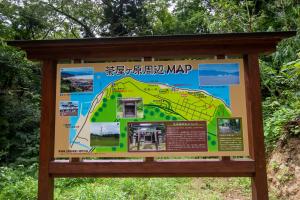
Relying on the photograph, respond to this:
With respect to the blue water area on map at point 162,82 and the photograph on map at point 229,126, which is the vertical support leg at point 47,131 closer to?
the blue water area on map at point 162,82

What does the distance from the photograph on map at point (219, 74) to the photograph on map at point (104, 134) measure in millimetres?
1121

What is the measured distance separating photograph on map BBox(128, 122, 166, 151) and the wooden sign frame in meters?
0.16

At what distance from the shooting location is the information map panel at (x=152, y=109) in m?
3.53

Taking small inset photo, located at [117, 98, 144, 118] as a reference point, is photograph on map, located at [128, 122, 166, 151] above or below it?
below

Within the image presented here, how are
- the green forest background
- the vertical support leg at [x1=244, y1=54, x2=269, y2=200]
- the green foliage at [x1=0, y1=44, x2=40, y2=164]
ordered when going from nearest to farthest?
the vertical support leg at [x1=244, y1=54, x2=269, y2=200], the green forest background, the green foliage at [x1=0, y1=44, x2=40, y2=164]

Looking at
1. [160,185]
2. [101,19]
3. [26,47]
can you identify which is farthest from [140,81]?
[101,19]

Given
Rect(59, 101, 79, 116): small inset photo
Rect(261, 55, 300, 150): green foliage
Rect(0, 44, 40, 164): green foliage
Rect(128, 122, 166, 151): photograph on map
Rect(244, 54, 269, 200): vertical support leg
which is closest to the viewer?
Rect(244, 54, 269, 200): vertical support leg

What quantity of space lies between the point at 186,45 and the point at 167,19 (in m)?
17.0

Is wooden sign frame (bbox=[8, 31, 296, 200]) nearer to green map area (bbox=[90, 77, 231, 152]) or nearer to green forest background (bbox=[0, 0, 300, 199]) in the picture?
green map area (bbox=[90, 77, 231, 152])

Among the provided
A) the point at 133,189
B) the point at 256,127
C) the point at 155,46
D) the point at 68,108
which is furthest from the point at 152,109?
the point at 133,189

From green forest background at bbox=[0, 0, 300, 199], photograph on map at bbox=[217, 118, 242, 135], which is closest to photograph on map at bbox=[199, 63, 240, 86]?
photograph on map at bbox=[217, 118, 242, 135]

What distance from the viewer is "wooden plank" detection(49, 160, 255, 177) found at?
347 centimetres

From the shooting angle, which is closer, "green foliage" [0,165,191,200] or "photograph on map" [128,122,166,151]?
"photograph on map" [128,122,166,151]

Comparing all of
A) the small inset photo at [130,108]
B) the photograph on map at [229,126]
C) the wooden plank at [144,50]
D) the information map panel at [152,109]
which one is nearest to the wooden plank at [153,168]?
the information map panel at [152,109]
